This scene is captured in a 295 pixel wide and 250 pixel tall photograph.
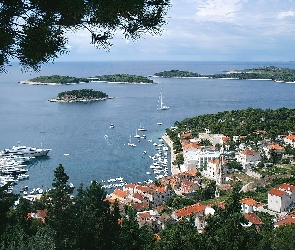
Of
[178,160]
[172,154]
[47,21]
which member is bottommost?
[172,154]

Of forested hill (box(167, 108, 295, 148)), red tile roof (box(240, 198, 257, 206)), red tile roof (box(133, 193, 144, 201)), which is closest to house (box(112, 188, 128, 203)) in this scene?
red tile roof (box(133, 193, 144, 201))

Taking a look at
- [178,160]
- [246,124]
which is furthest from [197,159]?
[246,124]

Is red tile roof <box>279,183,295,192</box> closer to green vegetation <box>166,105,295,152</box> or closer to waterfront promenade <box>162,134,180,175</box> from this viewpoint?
waterfront promenade <box>162,134,180,175</box>

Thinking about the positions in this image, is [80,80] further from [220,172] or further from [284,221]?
[284,221]

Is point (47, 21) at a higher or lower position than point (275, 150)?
higher

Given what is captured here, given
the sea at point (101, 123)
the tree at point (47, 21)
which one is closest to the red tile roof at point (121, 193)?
the sea at point (101, 123)

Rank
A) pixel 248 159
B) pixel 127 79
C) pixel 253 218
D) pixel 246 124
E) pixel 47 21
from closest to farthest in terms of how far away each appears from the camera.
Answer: pixel 47 21
pixel 253 218
pixel 248 159
pixel 246 124
pixel 127 79

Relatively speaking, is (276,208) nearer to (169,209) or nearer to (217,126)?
(169,209)

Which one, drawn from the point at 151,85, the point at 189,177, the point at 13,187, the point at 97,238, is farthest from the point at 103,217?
the point at 151,85
